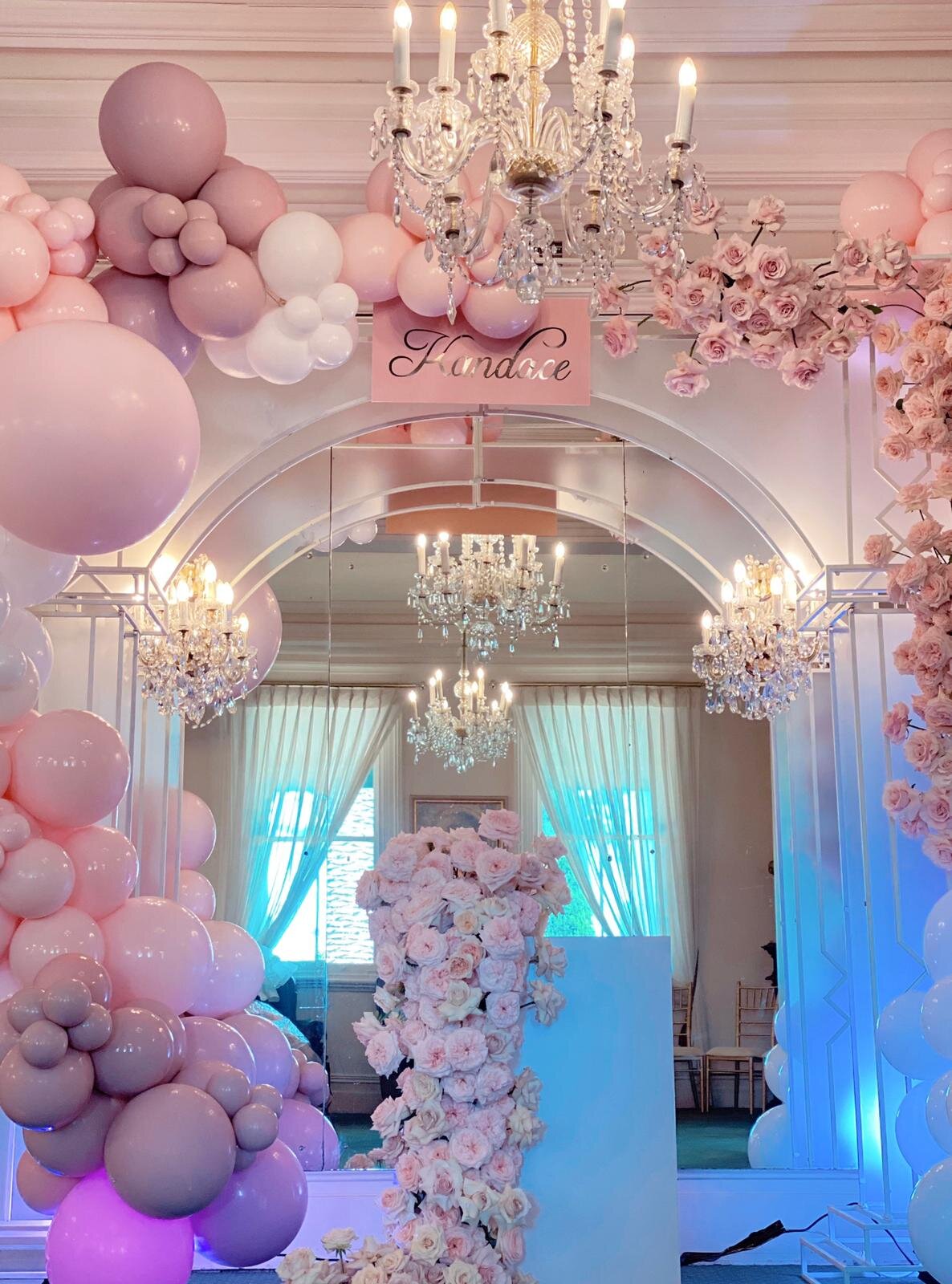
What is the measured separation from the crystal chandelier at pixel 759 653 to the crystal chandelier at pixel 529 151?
6.48 ft

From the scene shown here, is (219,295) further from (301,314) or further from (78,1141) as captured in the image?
(78,1141)

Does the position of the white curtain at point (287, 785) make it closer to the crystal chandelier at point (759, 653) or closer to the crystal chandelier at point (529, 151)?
the crystal chandelier at point (759, 653)

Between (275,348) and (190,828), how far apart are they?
5.53 feet

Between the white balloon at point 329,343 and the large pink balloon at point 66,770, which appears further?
the white balloon at point 329,343

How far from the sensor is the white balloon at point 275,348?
3307 mm

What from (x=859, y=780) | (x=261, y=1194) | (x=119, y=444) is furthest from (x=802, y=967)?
(x=119, y=444)

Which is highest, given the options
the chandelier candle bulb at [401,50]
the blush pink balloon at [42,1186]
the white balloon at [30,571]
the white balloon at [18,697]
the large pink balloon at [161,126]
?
the large pink balloon at [161,126]

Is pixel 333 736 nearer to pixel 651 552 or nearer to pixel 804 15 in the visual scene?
pixel 651 552

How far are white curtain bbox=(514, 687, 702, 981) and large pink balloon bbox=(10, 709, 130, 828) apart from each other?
1598mm

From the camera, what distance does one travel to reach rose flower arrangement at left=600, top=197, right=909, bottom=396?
11.4 ft

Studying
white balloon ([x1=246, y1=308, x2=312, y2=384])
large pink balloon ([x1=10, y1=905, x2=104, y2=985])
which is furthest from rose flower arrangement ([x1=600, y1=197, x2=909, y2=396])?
large pink balloon ([x1=10, y1=905, x2=104, y2=985])

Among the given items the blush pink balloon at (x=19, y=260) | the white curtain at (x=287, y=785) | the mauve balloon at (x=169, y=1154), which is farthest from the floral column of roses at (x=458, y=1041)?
the white curtain at (x=287, y=785)

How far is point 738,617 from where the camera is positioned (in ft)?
14.5

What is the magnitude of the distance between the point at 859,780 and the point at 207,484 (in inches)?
91.9
